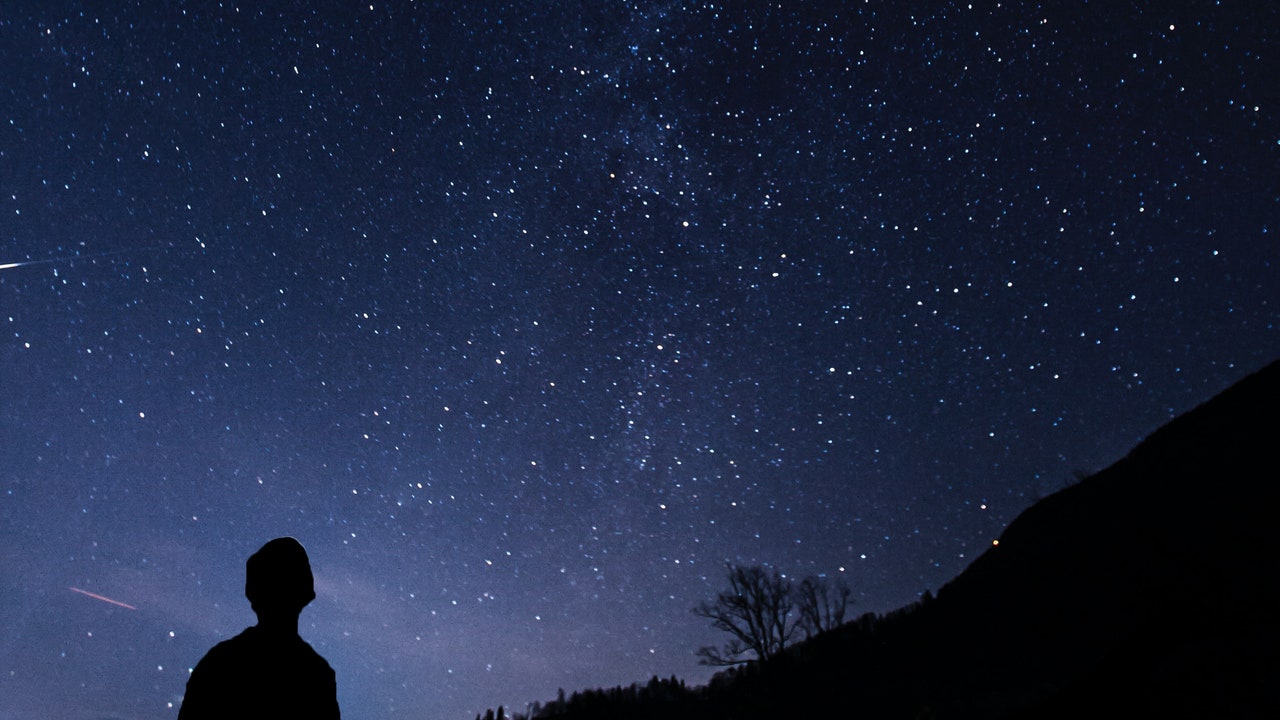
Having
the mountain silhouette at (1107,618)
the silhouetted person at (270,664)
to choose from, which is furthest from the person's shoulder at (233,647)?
the mountain silhouette at (1107,618)

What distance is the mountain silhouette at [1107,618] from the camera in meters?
12.0

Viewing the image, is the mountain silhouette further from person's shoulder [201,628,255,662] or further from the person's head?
person's shoulder [201,628,255,662]

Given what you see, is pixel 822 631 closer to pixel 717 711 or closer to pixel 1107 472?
pixel 717 711

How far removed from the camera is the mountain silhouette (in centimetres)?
1197

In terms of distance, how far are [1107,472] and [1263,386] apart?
7791mm

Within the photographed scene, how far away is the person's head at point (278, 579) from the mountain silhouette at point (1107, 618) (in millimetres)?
14881

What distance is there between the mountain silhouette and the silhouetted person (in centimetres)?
1476

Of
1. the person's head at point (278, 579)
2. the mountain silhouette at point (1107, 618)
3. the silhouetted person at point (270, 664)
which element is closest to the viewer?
the silhouetted person at point (270, 664)

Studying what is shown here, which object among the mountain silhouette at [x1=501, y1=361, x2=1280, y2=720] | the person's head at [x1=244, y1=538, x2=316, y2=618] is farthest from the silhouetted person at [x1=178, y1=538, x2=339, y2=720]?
the mountain silhouette at [x1=501, y1=361, x2=1280, y2=720]

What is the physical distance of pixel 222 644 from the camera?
227cm

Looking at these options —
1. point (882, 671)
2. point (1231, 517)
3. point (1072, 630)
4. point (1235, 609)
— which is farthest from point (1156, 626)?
point (882, 671)

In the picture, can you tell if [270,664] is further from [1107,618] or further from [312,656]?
[1107,618]

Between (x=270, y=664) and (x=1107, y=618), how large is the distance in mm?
29825

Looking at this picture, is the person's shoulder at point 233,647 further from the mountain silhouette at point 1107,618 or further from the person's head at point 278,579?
the mountain silhouette at point 1107,618
